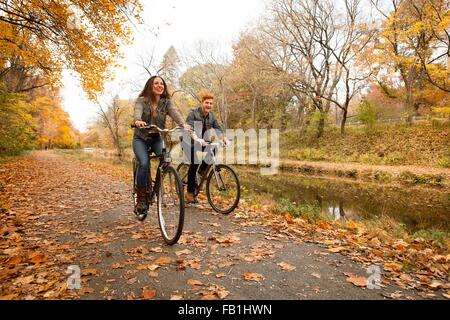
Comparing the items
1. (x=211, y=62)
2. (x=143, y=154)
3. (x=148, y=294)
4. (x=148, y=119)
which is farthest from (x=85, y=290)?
(x=211, y=62)

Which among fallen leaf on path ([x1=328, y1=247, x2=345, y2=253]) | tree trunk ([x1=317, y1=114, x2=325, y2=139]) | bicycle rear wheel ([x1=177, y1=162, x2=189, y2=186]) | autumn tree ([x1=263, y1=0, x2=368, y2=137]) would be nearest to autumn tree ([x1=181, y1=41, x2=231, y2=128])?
autumn tree ([x1=263, y1=0, x2=368, y2=137])

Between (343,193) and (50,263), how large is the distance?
1022cm

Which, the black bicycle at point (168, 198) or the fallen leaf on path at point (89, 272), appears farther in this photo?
the black bicycle at point (168, 198)

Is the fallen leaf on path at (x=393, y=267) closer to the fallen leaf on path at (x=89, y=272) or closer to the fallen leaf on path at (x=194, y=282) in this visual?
the fallen leaf on path at (x=194, y=282)

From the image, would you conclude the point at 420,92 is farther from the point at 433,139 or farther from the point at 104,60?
the point at 104,60

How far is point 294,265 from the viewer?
3248mm

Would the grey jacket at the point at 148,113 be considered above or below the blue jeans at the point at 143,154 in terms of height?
above

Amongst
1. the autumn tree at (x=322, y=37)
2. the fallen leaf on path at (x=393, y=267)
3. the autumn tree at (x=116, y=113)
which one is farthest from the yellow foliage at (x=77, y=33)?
the autumn tree at (x=116, y=113)

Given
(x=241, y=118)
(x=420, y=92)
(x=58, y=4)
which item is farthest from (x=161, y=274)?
(x=241, y=118)

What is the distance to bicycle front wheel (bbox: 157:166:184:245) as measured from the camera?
3.58 m

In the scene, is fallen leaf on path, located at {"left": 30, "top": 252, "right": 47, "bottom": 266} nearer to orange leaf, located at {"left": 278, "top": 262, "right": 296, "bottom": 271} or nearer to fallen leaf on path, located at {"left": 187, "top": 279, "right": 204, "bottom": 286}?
fallen leaf on path, located at {"left": 187, "top": 279, "right": 204, "bottom": 286}

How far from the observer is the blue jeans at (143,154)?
4.20 meters

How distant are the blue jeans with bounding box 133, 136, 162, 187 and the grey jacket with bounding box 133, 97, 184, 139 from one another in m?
0.13

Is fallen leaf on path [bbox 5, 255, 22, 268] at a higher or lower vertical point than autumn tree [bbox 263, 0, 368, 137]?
lower
